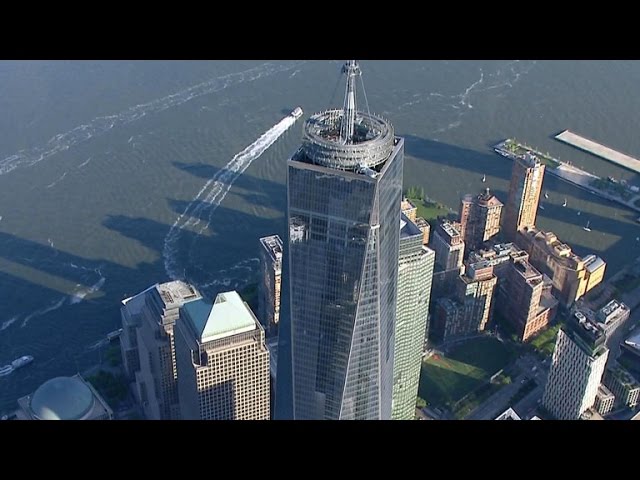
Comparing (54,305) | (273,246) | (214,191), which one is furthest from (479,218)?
(54,305)

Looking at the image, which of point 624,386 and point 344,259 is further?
point 624,386

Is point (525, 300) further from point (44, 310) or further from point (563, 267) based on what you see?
point (44, 310)

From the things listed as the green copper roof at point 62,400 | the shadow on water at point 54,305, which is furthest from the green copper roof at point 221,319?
the shadow on water at point 54,305

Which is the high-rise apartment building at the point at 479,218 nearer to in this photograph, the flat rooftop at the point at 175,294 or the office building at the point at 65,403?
the flat rooftop at the point at 175,294

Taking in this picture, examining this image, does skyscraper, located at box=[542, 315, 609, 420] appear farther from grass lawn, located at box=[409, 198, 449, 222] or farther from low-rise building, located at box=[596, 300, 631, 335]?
grass lawn, located at box=[409, 198, 449, 222]
